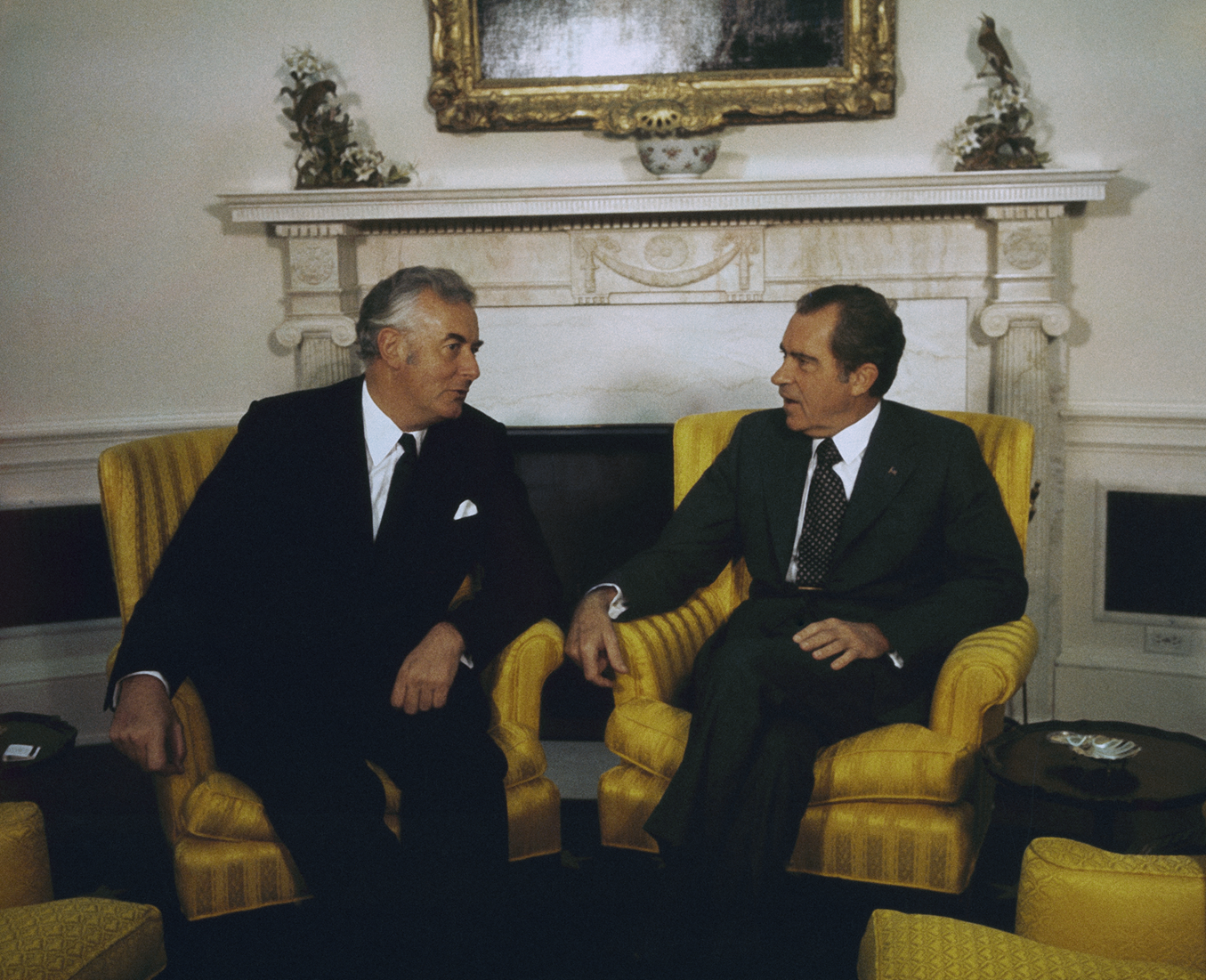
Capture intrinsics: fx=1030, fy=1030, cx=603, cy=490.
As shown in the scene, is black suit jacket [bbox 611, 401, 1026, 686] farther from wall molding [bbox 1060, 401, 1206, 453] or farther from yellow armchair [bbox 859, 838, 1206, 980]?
wall molding [bbox 1060, 401, 1206, 453]

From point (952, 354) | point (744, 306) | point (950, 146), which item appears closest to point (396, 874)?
point (744, 306)

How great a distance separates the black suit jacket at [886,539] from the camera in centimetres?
212

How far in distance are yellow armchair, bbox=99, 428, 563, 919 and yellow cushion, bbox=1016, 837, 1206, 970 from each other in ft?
3.12

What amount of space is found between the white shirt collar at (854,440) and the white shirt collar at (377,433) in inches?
38.4

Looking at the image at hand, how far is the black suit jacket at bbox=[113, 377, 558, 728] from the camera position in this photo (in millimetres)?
1958

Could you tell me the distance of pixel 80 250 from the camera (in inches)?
139

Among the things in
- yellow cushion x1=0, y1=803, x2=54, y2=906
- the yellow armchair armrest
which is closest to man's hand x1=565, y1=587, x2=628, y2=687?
the yellow armchair armrest

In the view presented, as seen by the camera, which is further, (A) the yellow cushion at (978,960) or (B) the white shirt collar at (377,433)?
(B) the white shirt collar at (377,433)

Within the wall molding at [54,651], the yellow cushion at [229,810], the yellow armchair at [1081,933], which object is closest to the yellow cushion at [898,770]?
the yellow armchair at [1081,933]

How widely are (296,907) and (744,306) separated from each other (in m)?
2.33

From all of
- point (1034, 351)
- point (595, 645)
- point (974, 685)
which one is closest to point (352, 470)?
point (595, 645)

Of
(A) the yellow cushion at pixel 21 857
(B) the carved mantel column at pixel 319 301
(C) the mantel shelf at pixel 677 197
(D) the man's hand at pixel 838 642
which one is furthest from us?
(B) the carved mantel column at pixel 319 301

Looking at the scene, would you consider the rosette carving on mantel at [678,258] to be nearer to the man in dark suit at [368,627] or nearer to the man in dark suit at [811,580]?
the man in dark suit at [811,580]

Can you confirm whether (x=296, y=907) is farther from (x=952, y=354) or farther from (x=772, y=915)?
(x=952, y=354)
